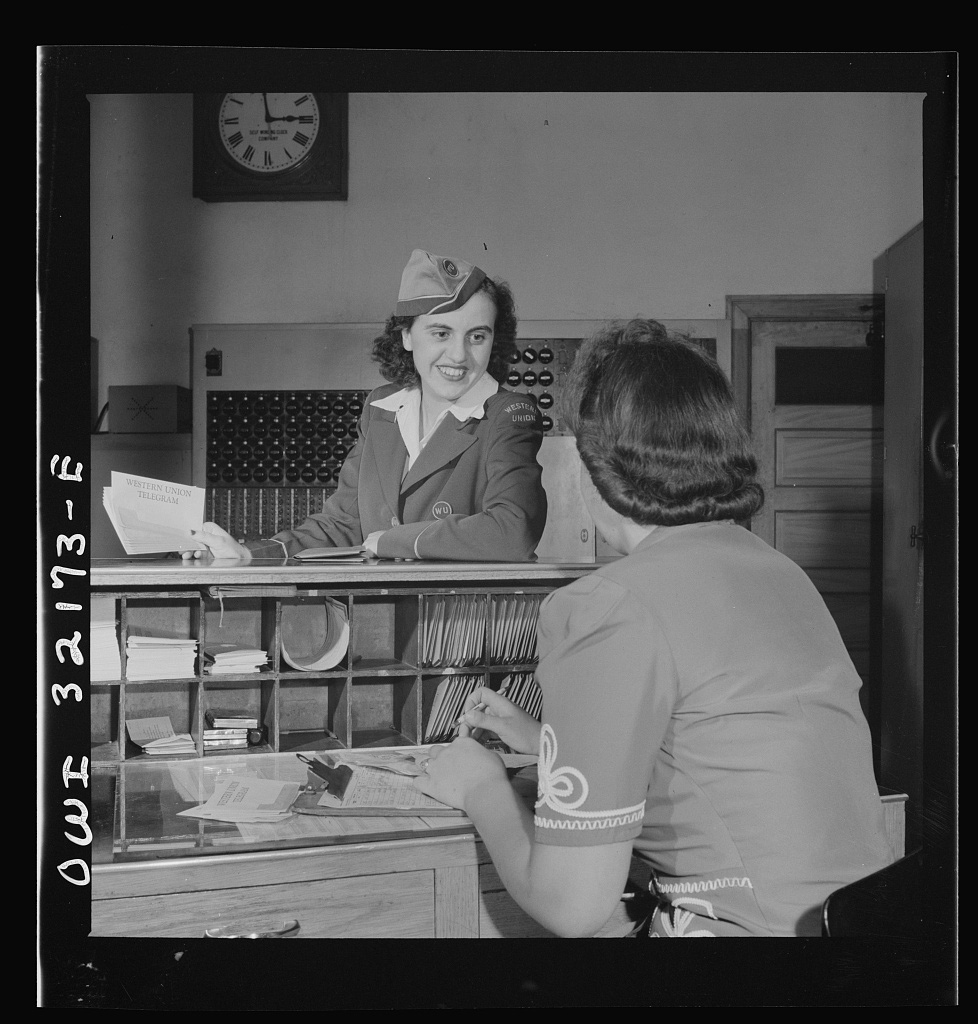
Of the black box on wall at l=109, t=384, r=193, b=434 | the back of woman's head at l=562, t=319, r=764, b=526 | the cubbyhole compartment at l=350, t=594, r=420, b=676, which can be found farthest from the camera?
the black box on wall at l=109, t=384, r=193, b=434

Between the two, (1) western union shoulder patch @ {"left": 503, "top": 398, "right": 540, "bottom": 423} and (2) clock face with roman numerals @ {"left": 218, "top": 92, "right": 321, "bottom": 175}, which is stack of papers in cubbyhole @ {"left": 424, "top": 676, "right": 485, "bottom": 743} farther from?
(2) clock face with roman numerals @ {"left": 218, "top": 92, "right": 321, "bottom": 175}

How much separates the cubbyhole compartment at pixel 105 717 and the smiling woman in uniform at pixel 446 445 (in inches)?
17.4

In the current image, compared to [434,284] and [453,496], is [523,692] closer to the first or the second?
[453,496]

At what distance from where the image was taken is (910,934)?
1982mm

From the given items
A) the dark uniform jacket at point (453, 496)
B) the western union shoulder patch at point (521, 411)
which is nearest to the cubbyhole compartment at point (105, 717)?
the dark uniform jacket at point (453, 496)

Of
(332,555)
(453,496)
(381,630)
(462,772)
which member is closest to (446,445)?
(453,496)

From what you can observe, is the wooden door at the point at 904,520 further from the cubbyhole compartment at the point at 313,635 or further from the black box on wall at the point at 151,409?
the black box on wall at the point at 151,409

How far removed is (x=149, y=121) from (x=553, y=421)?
1.18 m

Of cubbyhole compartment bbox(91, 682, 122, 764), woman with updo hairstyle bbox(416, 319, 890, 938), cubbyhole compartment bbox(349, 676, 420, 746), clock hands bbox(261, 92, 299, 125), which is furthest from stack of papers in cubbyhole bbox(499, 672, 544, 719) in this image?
clock hands bbox(261, 92, 299, 125)

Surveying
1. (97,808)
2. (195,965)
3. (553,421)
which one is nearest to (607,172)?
(553,421)

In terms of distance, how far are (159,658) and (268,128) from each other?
1.31 meters

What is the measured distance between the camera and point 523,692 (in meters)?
2.15

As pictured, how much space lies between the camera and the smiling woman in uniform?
2193 millimetres

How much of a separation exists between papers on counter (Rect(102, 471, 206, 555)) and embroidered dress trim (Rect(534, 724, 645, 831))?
3.47 ft
